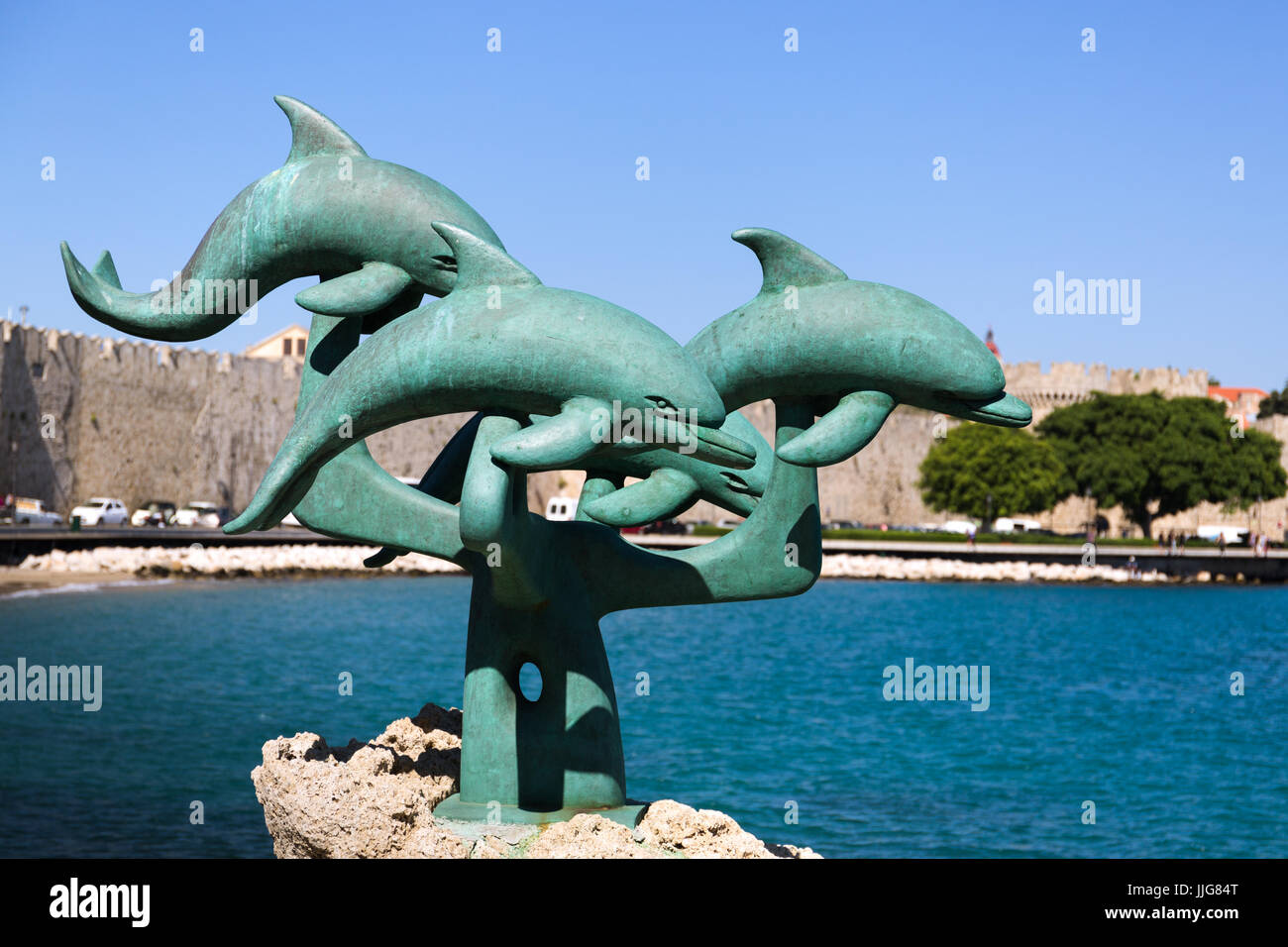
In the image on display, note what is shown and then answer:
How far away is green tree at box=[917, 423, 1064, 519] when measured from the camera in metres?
61.6

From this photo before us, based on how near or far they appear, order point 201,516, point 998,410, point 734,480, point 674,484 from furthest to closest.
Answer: point 201,516
point 734,480
point 674,484
point 998,410

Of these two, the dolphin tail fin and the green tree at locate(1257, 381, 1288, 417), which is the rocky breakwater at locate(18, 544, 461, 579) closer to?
the dolphin tail fin

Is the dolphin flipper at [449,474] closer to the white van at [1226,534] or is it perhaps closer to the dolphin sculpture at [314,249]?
the dolphin sculpture at [314,249]

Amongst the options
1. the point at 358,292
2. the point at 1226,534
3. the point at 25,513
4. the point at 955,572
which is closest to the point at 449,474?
the point at 358,292

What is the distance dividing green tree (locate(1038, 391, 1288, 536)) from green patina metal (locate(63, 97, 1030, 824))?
58.3 metres

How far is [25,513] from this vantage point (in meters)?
46.6

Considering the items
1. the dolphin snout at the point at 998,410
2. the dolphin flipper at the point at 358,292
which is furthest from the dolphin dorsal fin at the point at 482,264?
the dolphin snout at the point at 998,410

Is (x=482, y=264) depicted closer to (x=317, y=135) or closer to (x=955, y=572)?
(x=317, y=135)

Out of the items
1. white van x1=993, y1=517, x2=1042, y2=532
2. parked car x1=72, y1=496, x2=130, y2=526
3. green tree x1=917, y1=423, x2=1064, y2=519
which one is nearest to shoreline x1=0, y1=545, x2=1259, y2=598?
parked car x1=72, y1=496, x2=130, y2=526

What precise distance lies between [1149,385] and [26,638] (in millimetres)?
65358

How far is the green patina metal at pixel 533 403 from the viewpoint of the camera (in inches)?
269

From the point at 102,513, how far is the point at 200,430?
9.91 meters
